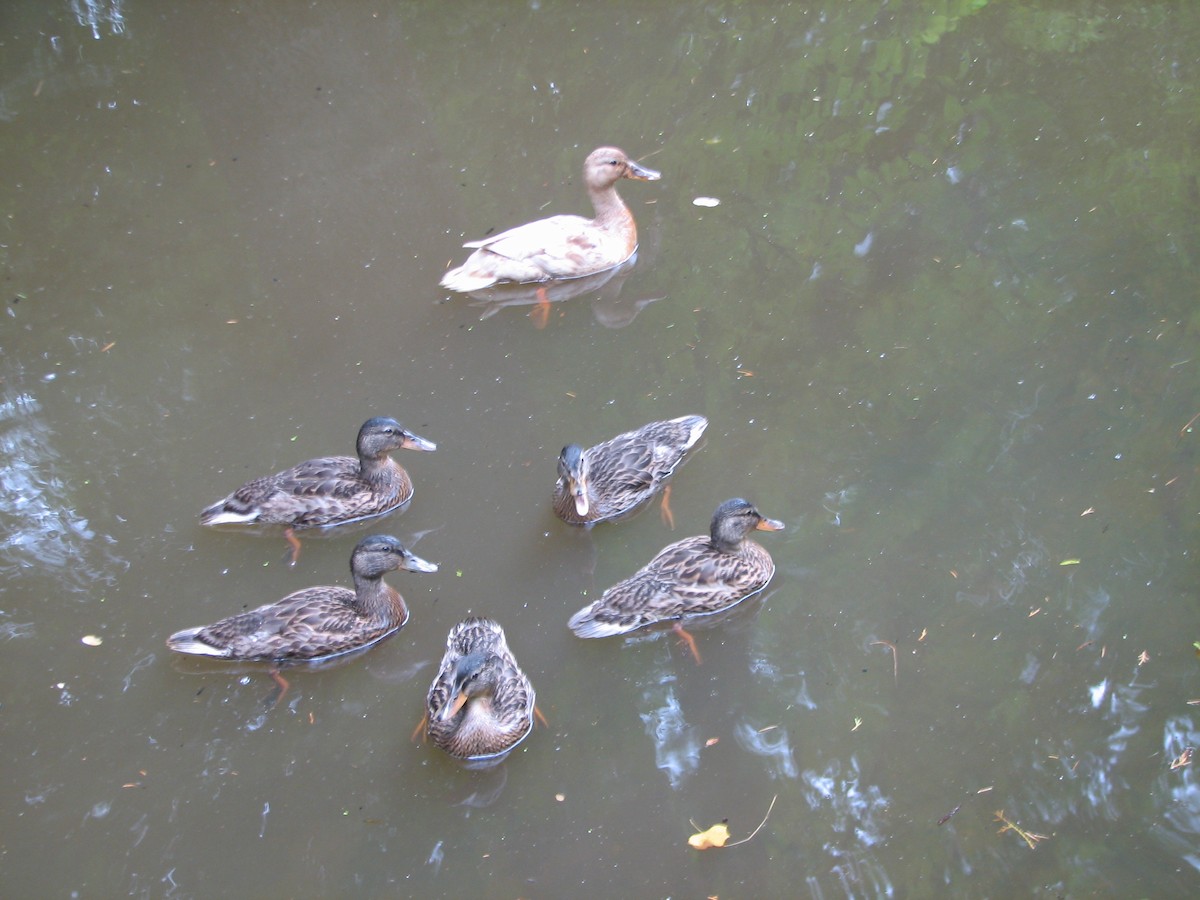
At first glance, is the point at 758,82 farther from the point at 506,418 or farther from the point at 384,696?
the point at 384,696

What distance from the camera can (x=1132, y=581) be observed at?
215 inches

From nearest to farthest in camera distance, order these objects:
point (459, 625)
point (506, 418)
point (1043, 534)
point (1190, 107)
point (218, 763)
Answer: point (218, 763), point (459, 625), point (1043, 534), point (506, 418), point (1190, 107)

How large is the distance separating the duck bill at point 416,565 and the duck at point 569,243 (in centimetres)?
243

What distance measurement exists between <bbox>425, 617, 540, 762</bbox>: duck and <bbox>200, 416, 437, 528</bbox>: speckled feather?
124 centimetres

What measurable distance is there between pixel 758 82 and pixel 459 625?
5820 millimetres

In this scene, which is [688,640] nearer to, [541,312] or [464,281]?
[541,312]

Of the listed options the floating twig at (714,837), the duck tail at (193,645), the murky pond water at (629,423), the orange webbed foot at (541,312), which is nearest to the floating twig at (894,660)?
the murky pond water at (629,423)

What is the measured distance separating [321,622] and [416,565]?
56 centimetres

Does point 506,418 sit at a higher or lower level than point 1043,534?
higher

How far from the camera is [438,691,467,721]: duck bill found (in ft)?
15.6

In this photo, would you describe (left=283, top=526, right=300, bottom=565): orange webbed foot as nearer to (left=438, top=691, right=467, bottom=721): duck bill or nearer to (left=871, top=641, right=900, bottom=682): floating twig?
(left=438, top=691, right=467, bottom=721): duck bill

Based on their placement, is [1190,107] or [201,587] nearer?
[201,587]

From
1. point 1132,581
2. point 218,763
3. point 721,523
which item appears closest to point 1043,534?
point 1132,581

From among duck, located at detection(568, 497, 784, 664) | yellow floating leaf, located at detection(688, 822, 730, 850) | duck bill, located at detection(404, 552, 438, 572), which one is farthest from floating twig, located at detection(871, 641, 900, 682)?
duck bill, located at detection(404, 552, 438, 572)
